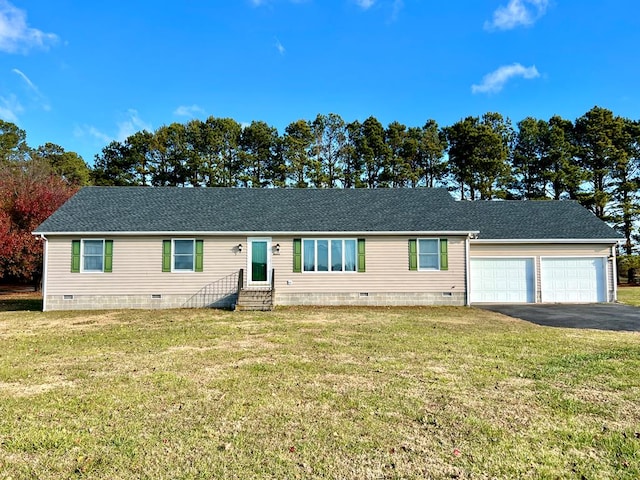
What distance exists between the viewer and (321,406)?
450 centimetres

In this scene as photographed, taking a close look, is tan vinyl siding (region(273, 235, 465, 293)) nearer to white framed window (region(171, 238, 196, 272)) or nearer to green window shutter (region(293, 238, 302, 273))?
green window shutter (region(293, 238, 302, 273))

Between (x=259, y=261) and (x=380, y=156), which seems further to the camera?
(x=380, y=156)

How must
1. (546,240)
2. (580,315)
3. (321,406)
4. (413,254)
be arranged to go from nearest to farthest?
(321,406), (580,315), (413,254), (546,240)

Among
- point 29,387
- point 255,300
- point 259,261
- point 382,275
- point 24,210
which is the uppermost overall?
point 24,210

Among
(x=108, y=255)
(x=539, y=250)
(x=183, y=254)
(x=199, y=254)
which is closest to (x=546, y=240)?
(x=539, y=250)

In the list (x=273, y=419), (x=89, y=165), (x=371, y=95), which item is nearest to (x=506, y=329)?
(x=273, y=419)

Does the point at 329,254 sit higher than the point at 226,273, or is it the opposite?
the point at 329,254

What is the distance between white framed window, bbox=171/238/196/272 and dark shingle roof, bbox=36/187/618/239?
53 centimetres

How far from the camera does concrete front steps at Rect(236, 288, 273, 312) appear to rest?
44.8ft

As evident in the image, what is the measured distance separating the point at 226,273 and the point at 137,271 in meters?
3.45

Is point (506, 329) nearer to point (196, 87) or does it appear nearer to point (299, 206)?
point (299, 206)

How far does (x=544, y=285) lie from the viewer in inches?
645

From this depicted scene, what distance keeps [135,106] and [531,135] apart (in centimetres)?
3175

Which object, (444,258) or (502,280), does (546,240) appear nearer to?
(502,280)
